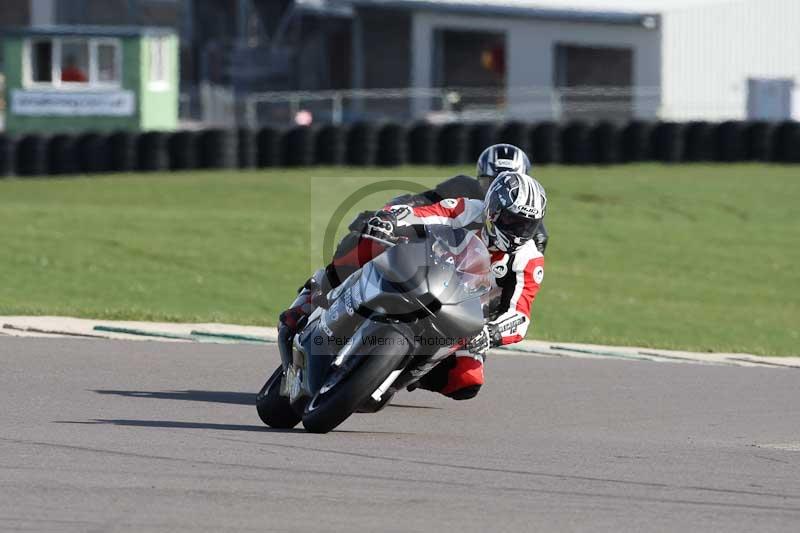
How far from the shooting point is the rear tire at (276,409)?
7859 millimetres

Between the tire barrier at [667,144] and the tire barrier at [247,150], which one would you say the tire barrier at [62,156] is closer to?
the tire barrier at [247,150]

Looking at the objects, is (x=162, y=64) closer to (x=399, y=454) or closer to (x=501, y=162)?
(x=501, y=162)

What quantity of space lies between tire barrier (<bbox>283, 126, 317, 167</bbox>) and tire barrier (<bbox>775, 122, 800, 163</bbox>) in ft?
29.1

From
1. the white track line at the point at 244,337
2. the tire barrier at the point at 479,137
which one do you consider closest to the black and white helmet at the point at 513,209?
the white track line at the point at 244,337

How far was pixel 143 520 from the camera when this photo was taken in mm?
5547

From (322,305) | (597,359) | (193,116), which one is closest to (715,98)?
(193,116)

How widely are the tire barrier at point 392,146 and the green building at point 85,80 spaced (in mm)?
9803

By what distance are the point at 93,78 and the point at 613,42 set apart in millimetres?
13848

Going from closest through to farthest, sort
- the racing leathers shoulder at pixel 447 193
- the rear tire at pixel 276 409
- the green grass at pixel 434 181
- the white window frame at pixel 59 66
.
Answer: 1. the rear tire at pixel 276 409
2. the racing leathers shoulder at pixel 447 193
3. the green grass at pixel 434 181
4. the white window frame at pixel 59 66

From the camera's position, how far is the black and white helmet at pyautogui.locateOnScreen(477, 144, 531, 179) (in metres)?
9.57

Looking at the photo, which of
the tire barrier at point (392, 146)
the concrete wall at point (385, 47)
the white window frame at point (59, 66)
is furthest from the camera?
the concrete wall at point (385, 47)

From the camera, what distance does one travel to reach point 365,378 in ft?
→ 23.2

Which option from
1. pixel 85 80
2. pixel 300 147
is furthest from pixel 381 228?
pixel 85 80

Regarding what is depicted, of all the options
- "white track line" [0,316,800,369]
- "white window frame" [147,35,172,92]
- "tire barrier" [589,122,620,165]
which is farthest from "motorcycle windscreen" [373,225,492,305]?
"white window frame" [147,35,172,92]
